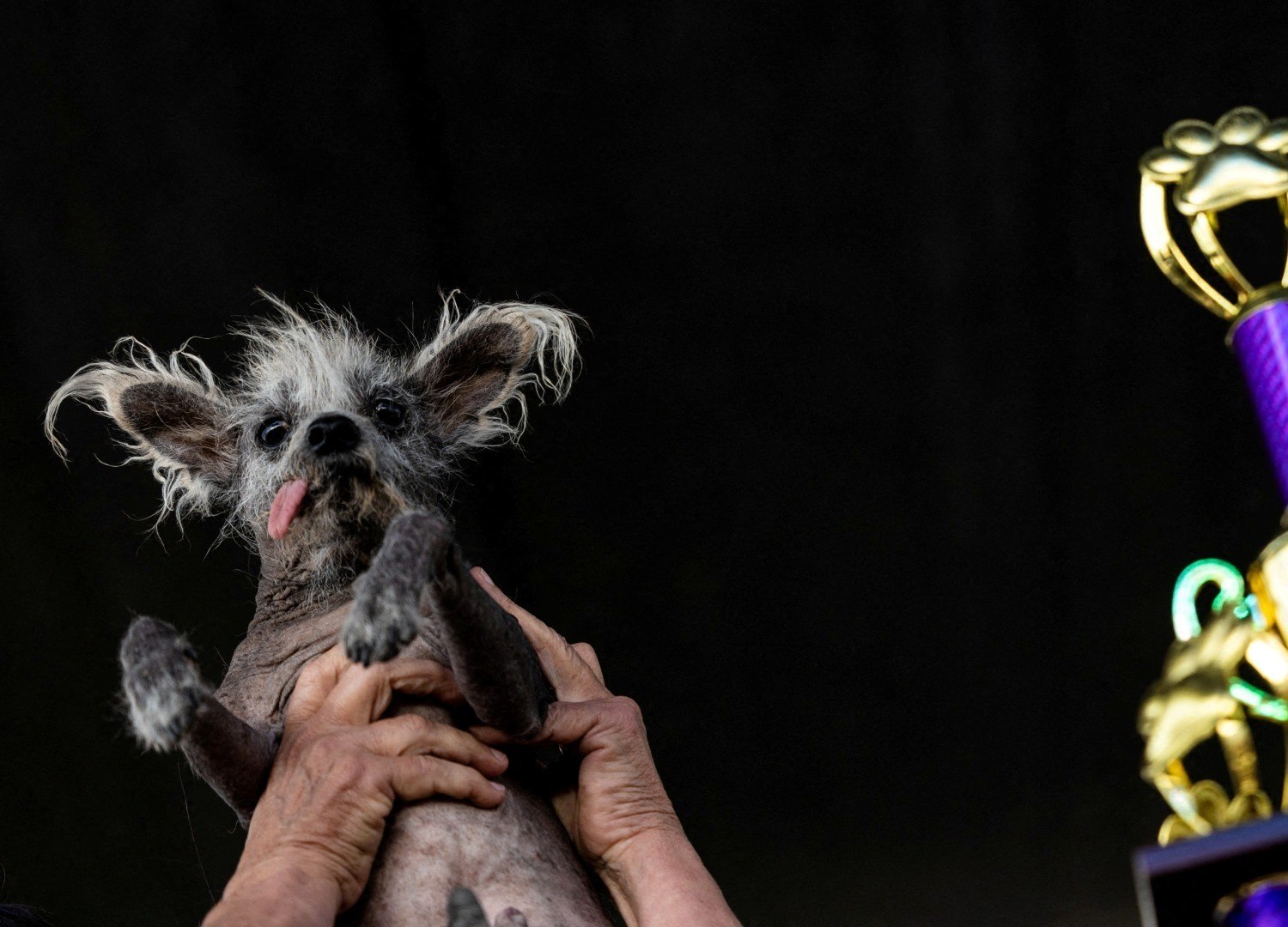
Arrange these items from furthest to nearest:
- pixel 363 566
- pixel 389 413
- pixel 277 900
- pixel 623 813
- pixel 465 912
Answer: pixel 389 413
pixel 363 566
pixel 623 813
pixel 277 900
pixel 465 912

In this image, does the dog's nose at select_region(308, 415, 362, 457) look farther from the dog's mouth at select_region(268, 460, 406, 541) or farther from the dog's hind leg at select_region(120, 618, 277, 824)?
the dog's hind leg at select_region(120, 618, 277, 824)

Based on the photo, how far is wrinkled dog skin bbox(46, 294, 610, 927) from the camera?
1467 mm

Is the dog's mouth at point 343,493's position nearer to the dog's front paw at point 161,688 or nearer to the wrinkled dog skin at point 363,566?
the wrinkled dog skin at point 363,566

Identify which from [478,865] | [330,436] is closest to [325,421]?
[330,436]

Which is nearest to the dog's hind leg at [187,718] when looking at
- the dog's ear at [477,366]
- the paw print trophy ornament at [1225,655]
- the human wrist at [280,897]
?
the human wrist at [280,897]

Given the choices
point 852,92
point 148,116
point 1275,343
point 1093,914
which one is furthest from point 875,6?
point 1093,914

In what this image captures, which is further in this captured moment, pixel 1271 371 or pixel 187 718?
pixel 187 718

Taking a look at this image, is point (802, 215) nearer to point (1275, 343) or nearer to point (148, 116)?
point (148, 116)

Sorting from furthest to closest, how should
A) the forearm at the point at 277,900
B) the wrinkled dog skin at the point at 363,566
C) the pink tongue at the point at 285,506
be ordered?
1. the pink tongue at the point at 285,506
2. the wrinkled dog skin at the point at 363,566
3. the forearm at the point at 277,900

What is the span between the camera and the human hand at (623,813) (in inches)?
64.2

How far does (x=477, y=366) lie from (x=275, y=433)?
37 centimetres

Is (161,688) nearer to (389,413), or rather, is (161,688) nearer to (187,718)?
(187,718)

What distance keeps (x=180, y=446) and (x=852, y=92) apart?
1.46 m

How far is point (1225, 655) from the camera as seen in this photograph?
840mm
